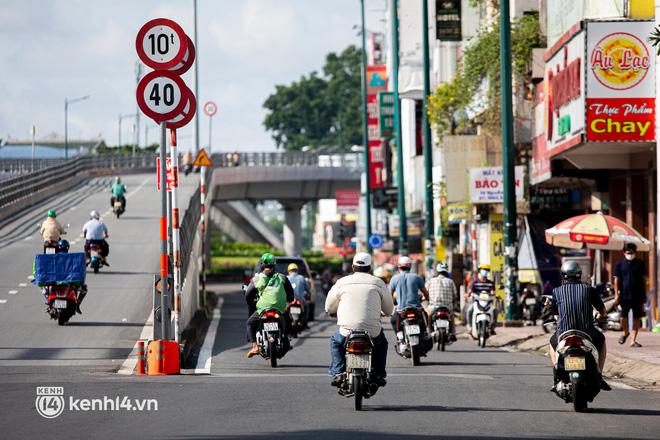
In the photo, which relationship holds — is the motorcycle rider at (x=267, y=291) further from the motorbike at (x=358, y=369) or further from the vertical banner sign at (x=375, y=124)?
the vertical banner sign at (x=375, y=124)

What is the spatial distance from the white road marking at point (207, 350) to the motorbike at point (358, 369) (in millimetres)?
5416

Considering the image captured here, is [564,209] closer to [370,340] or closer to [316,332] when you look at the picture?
[316,332]

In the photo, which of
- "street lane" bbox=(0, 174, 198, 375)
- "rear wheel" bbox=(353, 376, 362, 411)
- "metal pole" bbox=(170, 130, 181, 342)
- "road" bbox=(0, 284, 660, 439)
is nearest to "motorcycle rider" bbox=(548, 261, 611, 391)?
"road" bbox=(0, 284, 660, 439)

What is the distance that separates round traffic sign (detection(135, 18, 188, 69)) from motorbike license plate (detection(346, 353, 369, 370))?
5790 millimetres

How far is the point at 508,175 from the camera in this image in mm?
32094

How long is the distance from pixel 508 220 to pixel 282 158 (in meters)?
62.5

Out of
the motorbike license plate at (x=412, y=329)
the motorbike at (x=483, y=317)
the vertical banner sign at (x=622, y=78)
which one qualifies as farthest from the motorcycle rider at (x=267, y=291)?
the vertical banner sign at (x=622, y=78)

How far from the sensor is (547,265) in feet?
Answer: 128

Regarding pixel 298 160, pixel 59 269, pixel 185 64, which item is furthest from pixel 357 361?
pixel 298 160

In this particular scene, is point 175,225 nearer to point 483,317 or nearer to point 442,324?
point 442,324

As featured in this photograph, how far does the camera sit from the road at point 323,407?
12266mm

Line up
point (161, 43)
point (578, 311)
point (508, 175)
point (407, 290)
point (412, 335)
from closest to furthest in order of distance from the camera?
point (578, 311) < point (161, 43) < point (412, 335) < point (407, 290) < point (508, 175)

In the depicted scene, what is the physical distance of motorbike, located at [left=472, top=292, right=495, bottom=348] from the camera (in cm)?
2650

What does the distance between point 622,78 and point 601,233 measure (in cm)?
276
